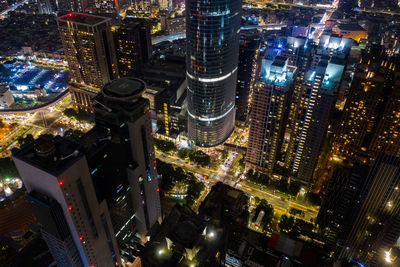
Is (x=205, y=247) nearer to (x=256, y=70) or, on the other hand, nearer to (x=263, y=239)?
(x=263, y=239)

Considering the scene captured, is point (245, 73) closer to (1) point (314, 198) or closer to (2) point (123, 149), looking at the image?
(1) point (314, 198)

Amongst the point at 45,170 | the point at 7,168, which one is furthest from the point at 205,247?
the point at 7,168

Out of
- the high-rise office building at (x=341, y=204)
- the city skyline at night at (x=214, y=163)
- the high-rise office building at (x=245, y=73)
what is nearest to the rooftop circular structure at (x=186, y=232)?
the city skyline at night at (x=214, y=163)

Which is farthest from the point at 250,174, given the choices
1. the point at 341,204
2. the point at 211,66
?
the point at 211,66

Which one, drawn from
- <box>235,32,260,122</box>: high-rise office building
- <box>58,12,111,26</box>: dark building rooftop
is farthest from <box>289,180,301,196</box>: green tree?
<box>58,12,111,26</box>: dark building rooftop

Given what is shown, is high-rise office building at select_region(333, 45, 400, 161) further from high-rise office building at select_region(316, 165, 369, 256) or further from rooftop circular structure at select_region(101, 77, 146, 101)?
rooftop circular structure at select_region(101, 77, 146, 101)

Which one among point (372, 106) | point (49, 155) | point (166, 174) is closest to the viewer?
point (49, 155)
